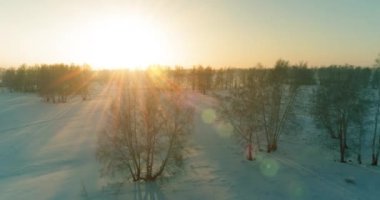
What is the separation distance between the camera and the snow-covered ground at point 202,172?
25.8m

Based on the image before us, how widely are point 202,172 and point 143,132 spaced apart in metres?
6.86

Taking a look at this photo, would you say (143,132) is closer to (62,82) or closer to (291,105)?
(291,105)

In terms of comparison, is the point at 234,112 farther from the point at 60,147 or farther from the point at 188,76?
the point at 188,76

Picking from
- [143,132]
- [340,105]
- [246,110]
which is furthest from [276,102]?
[143,132]

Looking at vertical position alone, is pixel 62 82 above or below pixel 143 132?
above

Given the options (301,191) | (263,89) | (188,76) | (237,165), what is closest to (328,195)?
(301,191)

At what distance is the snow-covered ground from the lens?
25844mm

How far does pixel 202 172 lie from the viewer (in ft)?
98.9

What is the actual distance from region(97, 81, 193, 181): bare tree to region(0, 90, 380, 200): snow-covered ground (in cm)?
165

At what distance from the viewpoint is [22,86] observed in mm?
111875

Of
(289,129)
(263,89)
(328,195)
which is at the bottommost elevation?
(328,195)

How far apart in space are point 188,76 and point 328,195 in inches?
3743

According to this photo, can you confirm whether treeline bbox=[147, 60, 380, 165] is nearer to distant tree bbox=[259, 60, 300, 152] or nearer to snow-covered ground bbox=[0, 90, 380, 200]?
distant tree bbox=[259, 60, 300, 152]

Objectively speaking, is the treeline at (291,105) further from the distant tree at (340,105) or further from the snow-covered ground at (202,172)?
the snow-covered ground at (202,172)
